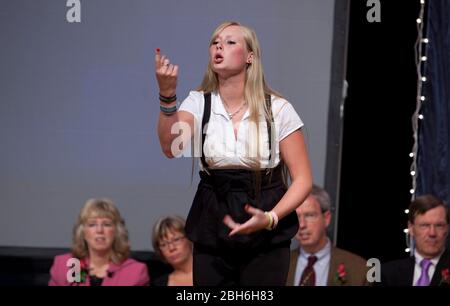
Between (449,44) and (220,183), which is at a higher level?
(449,44)

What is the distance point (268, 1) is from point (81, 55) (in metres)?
0.76

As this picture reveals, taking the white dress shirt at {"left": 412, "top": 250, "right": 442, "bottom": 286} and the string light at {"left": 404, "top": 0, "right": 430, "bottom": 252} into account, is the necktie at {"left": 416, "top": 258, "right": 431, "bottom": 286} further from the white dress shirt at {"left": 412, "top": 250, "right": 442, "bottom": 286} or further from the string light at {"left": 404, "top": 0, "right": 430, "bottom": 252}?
the string light at {"left": 404, "top": 0, "right": 430, "bottom": 252}

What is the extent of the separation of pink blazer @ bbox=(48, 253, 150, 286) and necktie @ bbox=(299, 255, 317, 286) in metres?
0.61

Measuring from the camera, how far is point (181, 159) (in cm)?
409

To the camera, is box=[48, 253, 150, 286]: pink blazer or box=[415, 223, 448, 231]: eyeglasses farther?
box=[415, 223, 448, 231]: eyeglasses

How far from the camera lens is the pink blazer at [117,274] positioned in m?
4.06

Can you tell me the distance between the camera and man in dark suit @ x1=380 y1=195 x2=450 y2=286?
4145mm

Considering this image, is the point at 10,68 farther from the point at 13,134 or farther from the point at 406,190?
the point at 406,190

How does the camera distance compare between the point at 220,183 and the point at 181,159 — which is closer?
the point at 220,183

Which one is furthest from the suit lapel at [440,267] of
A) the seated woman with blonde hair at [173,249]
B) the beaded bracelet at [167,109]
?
the beaded bracelet at [167,109]

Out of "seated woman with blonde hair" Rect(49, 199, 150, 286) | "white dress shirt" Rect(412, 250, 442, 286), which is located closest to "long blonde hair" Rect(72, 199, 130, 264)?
"seated woman with blonde hair" Rect(49, 199, 150, 286)

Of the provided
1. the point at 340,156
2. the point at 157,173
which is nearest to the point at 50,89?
the point at 157,173

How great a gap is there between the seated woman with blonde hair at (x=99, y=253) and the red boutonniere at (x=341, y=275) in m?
0.74

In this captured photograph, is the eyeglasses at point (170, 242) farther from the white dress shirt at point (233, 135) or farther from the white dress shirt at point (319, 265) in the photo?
the white dress shirt at point (233, 135)
